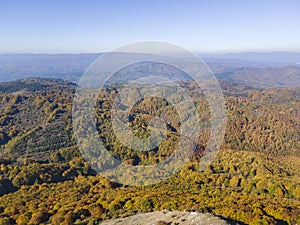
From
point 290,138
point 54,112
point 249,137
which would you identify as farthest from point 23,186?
point 290,138

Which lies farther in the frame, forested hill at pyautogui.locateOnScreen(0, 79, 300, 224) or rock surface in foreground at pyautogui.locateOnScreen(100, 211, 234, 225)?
forested hill at pyautogui.locateOnScreen(0, 79, 300, 224)

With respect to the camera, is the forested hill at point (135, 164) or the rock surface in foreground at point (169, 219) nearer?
the rock surface in foreground at point (169, 219)

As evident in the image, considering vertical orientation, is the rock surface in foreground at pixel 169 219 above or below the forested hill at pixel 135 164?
above

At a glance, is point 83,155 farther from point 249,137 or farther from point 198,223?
point 249,137

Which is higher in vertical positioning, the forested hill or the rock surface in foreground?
the rock surface in foreground
